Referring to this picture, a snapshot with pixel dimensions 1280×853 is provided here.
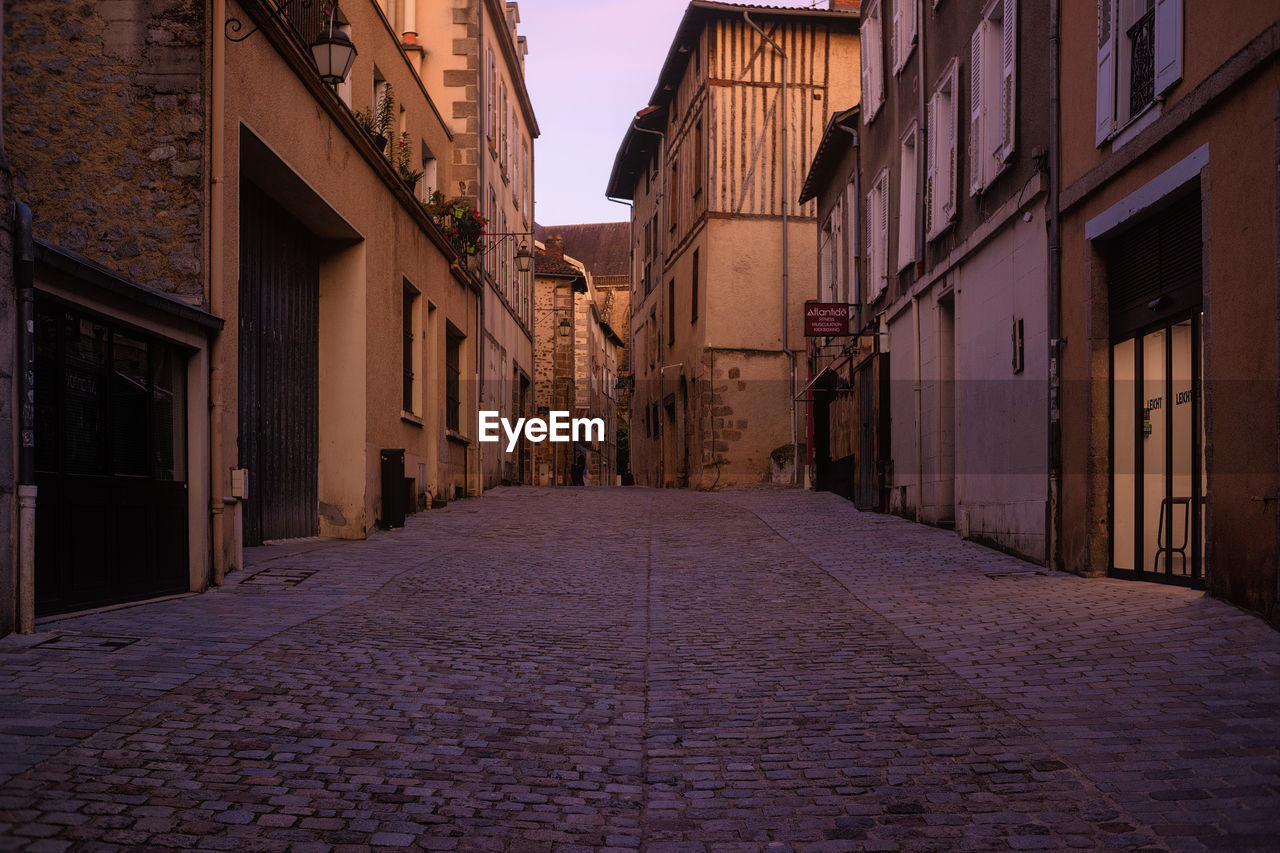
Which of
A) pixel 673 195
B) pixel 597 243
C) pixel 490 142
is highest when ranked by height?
pixel 597 243

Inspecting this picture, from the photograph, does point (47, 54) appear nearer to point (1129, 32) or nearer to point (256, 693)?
point (256, 693)

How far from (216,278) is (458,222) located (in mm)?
11387

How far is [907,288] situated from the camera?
57.9ft

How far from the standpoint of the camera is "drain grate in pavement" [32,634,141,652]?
6.66m

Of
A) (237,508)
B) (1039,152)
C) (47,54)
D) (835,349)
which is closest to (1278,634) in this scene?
(1039,152)

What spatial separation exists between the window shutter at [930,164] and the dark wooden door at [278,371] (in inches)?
309

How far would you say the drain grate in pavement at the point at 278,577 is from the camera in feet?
32.1

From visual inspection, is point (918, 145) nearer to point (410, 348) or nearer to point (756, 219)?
point (410, 348)

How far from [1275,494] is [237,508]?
7.65 m

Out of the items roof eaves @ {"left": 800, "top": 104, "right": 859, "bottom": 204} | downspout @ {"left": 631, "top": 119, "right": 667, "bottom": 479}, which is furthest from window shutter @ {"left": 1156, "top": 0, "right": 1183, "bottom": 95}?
downspout @ {"left": 631, "top": 119, "right": 667, "bottom": 479}

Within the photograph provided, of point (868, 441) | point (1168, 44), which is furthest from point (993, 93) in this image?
point (868, 441)

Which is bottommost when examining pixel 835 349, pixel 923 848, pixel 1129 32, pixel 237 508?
pixel 923 848

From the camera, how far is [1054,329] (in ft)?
36.9

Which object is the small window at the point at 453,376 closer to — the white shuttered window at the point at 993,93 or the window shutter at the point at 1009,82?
the white shuttered window at the point at 993,93
